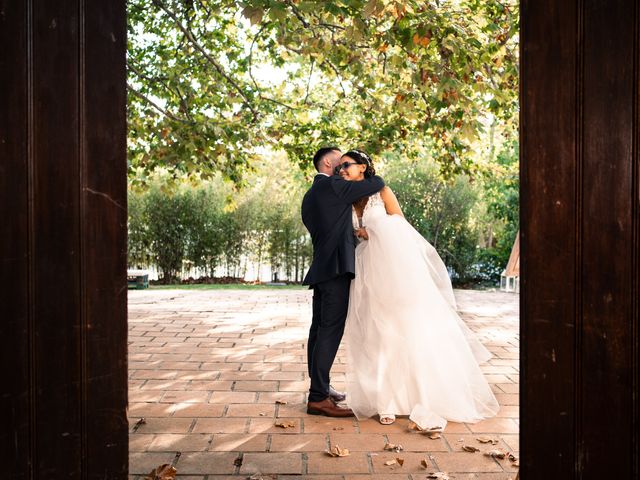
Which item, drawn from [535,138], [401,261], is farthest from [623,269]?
[401,261]

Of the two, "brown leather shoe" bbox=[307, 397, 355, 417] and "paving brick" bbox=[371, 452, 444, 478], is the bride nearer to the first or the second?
"brown leather shoe" bbox=[307, 397, 355, 417]

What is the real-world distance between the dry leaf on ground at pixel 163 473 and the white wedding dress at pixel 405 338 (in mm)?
1542

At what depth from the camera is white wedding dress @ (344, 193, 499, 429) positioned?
445 centimetres

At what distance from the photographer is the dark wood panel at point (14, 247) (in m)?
2.18

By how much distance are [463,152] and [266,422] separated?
574 cm

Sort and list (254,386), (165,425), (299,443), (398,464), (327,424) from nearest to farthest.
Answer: (398,464), (299,443), (165,425), (327,424), (254,386)

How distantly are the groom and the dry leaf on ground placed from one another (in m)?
1.39

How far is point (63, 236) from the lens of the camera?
88.7 inches

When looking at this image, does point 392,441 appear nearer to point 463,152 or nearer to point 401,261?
point 401,261

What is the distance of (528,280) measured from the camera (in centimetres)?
223

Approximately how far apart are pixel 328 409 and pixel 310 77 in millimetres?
5763

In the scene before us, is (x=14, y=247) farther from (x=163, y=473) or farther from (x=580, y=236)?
(x=580, y=236)

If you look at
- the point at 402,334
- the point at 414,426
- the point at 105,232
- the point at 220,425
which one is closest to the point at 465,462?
the point at 414,426

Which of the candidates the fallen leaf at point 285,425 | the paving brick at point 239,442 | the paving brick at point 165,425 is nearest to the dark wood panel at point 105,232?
the paving brick at point 239,442
